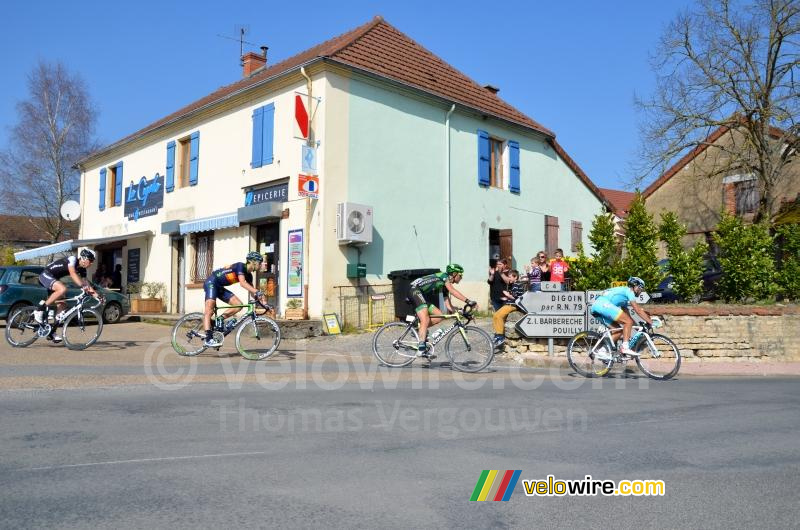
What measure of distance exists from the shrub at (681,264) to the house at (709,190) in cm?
1082

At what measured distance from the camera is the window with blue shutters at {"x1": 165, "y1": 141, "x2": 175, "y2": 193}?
2219 cm

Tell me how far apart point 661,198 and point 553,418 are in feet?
85.4

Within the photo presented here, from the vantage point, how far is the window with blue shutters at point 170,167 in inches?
874

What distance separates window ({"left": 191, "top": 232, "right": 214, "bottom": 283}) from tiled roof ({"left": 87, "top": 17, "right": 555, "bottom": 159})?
3.93 metres

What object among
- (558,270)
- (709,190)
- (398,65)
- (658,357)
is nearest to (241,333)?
(658,357)

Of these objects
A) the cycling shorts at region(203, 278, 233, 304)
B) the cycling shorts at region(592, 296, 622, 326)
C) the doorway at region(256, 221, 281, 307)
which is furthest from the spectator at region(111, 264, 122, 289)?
the cycling shorts at region(592, 296, 622, 326)

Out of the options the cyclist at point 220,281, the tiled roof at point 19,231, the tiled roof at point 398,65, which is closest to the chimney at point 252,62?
the tiled roof at point 398,65

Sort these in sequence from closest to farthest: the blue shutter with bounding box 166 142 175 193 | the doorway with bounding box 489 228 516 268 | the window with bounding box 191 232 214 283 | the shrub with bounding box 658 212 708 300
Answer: the shrub with bounding box 658 212 708 300
the window with bounding box 191 232 214 283
the doorway with bounding box 489 228 516 268
the blue shutter with bounding box 166 142 175 193

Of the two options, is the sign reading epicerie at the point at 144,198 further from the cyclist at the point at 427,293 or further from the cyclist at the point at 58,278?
the cyclist at the point at 427,293

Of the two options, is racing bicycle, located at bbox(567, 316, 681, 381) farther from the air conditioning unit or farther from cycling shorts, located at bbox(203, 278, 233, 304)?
the air conditioning unit

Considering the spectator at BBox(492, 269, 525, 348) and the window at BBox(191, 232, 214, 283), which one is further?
the window at BBox(191, 232, 214, 283)

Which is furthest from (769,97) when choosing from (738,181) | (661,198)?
(661,198)

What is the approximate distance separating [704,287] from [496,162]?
25.4 ft

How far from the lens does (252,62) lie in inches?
996
